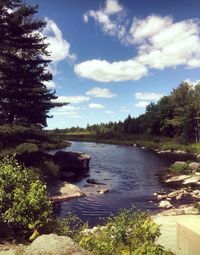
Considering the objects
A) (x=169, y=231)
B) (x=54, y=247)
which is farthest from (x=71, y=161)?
(x=54, y=247)

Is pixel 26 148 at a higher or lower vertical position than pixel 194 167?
higher

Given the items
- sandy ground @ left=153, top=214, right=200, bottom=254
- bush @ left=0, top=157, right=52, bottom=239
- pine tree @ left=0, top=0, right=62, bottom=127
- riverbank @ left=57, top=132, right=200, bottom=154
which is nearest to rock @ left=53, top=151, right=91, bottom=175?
pine tree @ left=0, top=0, right=62, bottom=127

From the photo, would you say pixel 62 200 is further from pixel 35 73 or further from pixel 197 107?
pixel 197 107

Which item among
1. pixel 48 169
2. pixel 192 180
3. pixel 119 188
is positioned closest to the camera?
pixel 48 169

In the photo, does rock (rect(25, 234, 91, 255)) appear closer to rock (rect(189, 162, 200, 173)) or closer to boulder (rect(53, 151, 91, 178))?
boulder (rect(53, 151, 91, 178))

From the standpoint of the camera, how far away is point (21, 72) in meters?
40.3

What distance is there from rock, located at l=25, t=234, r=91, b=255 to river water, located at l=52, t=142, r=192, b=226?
11996mm

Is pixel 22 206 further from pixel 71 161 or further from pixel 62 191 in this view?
pixel 71 161

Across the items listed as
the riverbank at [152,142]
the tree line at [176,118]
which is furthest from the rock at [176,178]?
the tree line at [176,118]

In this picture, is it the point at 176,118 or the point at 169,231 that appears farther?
the point at 176,118

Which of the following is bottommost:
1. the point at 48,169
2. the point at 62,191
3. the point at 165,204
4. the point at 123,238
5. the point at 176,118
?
the point at 165,204

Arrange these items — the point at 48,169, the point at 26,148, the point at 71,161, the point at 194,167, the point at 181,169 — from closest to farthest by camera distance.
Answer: the point at 26,148 → the point at 48,169 → the point at 181,169 → the point at 71,161 → the point at 194,167

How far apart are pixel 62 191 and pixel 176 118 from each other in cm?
7158

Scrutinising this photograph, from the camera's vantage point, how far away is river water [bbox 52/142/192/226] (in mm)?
31531
